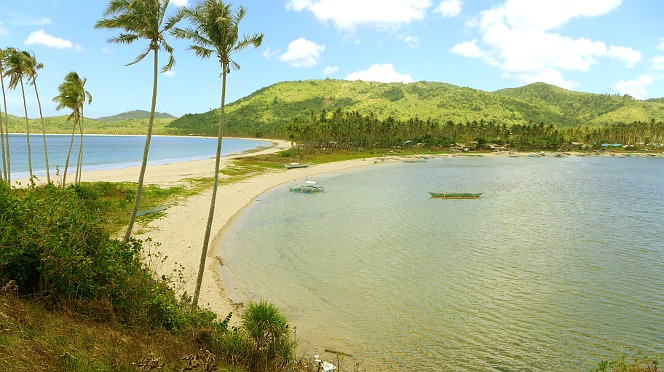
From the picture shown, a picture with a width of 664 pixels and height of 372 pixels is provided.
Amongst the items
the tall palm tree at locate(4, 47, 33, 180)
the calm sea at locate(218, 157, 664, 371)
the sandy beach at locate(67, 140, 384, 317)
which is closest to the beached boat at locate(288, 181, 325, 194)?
the sandy beach at locate(67, 140, 384, 317)

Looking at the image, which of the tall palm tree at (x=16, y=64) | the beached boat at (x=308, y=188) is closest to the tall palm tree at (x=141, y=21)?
the tall palm tree at (x=16, y=64)

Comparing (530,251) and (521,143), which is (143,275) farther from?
(521,143)

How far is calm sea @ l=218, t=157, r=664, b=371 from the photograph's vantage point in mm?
15938

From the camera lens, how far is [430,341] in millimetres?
16188

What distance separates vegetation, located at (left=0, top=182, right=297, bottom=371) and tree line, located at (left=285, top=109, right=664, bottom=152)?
118091mm

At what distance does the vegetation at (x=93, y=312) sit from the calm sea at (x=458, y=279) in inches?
170

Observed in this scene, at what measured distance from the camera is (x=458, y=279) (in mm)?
23750

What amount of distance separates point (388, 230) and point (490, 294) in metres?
15.9

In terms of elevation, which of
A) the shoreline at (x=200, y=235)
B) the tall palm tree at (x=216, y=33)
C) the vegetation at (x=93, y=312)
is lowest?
the shoreline at (x=200, y=235)

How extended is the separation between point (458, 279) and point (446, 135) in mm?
170066

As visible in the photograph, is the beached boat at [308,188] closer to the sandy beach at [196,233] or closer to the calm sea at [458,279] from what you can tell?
the sandy beach at [196,233]

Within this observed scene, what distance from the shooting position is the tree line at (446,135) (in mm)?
146263

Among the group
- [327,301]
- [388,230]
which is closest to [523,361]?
[327,301]

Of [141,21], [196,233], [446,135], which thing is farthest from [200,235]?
[446,135]
